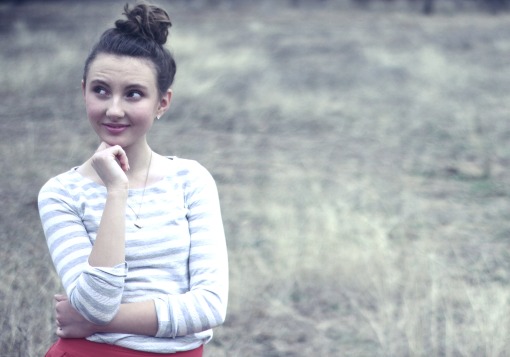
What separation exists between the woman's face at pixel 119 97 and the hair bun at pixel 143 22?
83 mm

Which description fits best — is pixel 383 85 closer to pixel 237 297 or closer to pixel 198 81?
pixel 198 81

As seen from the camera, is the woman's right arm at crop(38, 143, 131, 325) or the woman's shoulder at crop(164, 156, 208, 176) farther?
the woman's shoulder at crop(164, 156, 208, 176)

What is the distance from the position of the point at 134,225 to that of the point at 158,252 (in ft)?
0.31

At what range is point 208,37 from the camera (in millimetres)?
18578

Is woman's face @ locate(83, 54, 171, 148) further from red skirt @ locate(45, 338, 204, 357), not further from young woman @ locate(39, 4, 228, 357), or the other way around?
red skirt @ locate(45, 338, 204, 357)

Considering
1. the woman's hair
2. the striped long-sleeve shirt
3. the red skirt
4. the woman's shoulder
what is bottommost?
the red skirt

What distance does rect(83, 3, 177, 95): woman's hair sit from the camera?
2.03 m

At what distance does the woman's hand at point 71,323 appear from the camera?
76.9 inches

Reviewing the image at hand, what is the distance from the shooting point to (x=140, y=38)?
207 centimetres

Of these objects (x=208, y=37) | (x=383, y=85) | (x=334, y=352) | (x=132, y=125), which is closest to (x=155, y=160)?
(x=132, y=125)

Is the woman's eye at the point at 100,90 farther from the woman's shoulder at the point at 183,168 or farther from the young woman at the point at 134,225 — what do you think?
the woman's shoulder at the point at 183,168

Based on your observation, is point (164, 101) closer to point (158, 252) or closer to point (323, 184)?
point (158, 252)

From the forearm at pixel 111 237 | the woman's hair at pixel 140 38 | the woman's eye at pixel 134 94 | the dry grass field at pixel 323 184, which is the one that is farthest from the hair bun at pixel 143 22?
the dry grass field at pixel 323 184

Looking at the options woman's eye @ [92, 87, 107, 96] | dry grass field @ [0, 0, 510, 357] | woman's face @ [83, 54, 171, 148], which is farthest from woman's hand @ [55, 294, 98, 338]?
dry grass field @ [0, 0, 510, 357]
